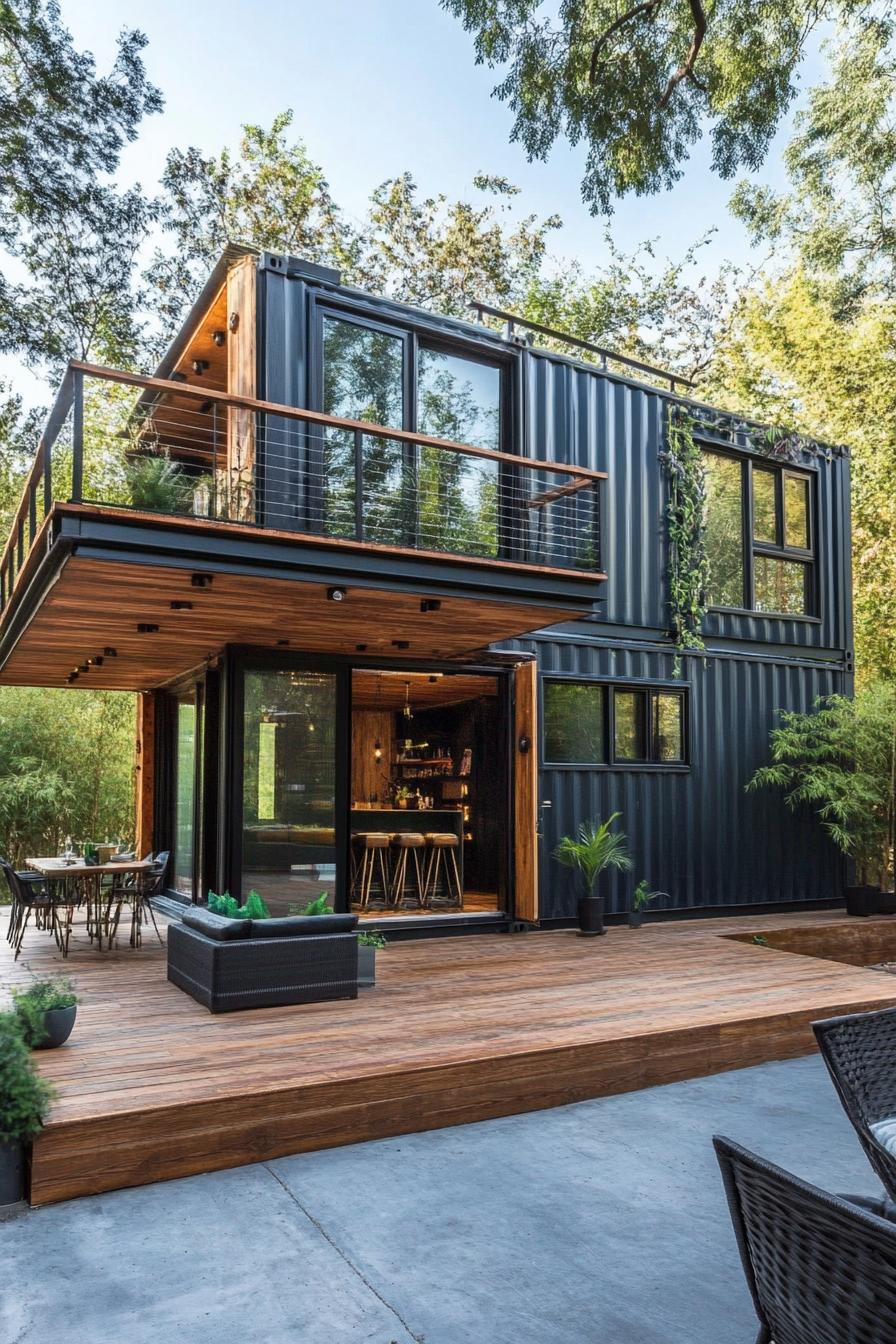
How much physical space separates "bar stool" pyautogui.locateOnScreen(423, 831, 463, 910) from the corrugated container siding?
1.61 meters

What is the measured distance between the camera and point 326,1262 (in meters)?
3.30

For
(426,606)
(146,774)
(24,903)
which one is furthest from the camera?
(146,774)

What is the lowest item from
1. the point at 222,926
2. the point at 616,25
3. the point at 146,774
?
the point at 222,926

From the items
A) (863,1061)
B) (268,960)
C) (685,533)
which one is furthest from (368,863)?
(863,1061)

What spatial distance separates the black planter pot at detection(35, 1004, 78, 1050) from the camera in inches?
191

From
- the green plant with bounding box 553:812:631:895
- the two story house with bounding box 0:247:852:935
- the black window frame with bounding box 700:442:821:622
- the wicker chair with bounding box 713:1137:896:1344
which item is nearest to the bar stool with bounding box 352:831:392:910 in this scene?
the two story house with bounding box 0:247:852:935

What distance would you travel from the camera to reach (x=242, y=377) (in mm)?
7930

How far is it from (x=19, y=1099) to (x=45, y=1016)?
118 cm

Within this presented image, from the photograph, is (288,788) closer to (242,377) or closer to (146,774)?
(242,377)

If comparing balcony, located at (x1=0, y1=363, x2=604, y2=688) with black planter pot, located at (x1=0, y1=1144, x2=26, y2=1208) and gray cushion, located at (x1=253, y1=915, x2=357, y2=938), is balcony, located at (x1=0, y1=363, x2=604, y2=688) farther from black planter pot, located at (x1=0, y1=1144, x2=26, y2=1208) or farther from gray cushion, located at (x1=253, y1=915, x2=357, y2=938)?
black planter pot, located at (x1=0, y1=1144, x2=26, y2=1208)

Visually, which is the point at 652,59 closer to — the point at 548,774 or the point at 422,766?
the point at 548,774

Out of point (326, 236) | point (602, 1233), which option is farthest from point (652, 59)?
point (326, 236)

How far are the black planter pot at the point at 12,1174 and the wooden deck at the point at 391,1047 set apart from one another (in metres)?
0.08

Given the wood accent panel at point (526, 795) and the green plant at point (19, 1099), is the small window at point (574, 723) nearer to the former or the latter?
the wood accent panel at point (526, 795)
